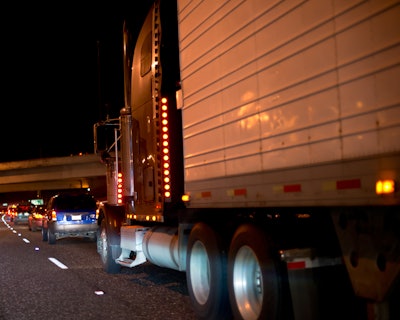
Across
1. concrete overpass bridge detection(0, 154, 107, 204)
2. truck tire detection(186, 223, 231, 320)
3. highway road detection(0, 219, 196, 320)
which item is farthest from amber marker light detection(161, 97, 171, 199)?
concrete overpass bridge detection(0, 154, 107, 204)

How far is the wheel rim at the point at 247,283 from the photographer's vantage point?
5.85 metres

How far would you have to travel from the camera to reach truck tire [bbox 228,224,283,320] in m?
5.31

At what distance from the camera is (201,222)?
23.4 ft

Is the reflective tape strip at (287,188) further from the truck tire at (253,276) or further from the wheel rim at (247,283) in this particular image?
the wheel rim at (247,283)

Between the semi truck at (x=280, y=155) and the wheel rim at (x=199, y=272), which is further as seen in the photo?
the wheel rim at (x=199, y=272)

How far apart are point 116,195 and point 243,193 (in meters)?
6.12

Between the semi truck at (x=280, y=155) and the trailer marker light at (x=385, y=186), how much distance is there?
10 mm

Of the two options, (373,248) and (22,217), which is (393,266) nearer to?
(373,248)

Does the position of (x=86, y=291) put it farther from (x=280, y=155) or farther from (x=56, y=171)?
(x=56, y=171)

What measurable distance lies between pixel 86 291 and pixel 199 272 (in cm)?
301

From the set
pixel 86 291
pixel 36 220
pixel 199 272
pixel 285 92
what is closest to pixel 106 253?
pixel 86 291

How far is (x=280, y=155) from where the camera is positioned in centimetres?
526

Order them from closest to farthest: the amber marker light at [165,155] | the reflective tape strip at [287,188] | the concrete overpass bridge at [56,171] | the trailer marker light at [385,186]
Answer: the trailer marker light at [385,186] < the reflective tape strip at [287,188] < the amber marker light at [165,155] < the concrete overpass bridge at [56,171]

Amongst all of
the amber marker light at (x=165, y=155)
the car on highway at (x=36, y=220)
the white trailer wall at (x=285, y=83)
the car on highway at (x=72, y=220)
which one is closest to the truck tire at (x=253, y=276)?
the white trailer wall at (x=285, y=83)
